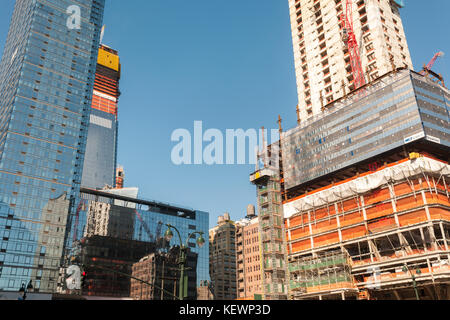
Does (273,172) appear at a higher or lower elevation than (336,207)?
higher

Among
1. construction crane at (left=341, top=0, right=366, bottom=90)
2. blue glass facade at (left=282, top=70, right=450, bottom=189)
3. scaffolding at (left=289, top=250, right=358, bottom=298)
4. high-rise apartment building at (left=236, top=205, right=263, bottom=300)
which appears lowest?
scaffolding at (left=289, top=250, right=358, bottom=298)

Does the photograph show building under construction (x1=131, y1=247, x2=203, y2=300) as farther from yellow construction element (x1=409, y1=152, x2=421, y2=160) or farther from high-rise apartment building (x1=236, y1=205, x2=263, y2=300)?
yellow construction element (x1=409, y1=152, x2=421, y2=160)

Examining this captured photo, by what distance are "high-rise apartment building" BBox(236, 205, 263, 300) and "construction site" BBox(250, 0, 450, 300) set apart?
177 feet

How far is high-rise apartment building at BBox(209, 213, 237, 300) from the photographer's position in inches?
7116

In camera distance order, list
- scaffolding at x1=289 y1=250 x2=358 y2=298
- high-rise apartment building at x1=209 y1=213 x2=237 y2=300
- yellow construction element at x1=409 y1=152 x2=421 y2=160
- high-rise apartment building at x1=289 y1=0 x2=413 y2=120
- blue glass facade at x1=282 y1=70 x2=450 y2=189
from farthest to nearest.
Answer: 1. high-rise apartment building at x1=209 y1=213 x2=237 y2=300
2. high-rise apartment building at x1=289 y1=0 x2=413 y2=120
3. blue glass facade at x1=282 y1=70 x2=450 y2=189
4. scaffolding at x1=289 y1=250 x2=358 y2=298
5. yellow construction element at x1=409 y1=152 x2=421 y2=160

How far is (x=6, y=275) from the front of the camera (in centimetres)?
11531

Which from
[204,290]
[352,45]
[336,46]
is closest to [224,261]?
[204,290]

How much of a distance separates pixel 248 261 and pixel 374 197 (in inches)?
3482

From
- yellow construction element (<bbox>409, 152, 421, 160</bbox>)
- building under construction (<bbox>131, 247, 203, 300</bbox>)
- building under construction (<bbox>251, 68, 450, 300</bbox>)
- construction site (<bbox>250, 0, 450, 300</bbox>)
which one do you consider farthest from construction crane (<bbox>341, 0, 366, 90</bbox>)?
building under construction (<bbox>131, 247, 203, 300</bbox>)

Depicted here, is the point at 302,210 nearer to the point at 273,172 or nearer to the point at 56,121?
the point at 273,172

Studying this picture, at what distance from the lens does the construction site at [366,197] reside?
72562 mm

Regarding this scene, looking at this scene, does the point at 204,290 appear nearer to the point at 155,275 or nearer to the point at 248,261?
the point at 248,261
